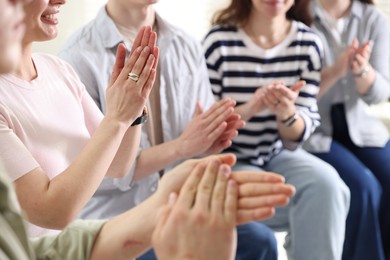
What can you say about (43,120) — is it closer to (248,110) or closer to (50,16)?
(50,16)

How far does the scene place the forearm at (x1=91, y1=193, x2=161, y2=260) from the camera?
1.14 metres

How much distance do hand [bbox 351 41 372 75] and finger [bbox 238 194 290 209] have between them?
1209 millimetres

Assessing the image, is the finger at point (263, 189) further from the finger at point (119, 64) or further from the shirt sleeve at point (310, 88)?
the shirt sleeve at point (310, 88)

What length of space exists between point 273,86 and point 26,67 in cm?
77

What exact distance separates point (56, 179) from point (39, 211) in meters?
0.06

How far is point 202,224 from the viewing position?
0.96 m

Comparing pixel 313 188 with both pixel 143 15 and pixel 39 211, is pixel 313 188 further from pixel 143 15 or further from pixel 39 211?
pixel 39 211

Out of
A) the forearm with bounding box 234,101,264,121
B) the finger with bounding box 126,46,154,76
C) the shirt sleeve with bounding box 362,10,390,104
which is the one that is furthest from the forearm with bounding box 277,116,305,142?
the finger with bounding box 126,46,154,76

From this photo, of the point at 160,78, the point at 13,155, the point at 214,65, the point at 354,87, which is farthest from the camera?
the point at 354,87

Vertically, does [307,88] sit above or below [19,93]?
below

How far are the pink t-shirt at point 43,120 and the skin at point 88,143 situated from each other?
28 mm

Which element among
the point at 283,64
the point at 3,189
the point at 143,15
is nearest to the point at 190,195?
the point at 3,189

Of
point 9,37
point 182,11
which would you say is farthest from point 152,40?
point 182,11

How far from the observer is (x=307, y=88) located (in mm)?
2021
